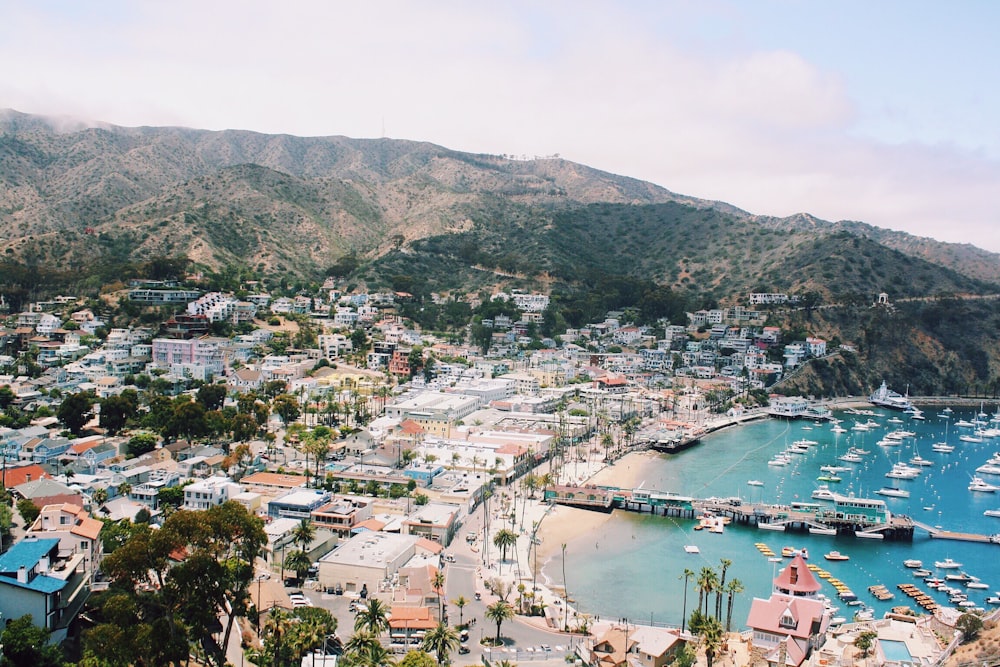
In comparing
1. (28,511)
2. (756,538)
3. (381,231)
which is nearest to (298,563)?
(28,511)

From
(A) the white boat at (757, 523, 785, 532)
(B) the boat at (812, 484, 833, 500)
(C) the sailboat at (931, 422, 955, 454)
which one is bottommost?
(A) the white boat at (757, 523, 785, 532)

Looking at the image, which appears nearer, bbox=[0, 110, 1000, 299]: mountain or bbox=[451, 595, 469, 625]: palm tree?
bbox=[451, 595, 469, 625]: palm tree

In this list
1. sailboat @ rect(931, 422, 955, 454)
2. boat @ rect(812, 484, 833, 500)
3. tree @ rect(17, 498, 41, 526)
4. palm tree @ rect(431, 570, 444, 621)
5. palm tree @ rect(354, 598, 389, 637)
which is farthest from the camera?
sailboat @ rect(931, 422, 955, 454)

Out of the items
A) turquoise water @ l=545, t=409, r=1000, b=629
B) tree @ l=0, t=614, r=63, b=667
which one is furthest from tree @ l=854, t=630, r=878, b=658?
tree @ l=0, t=614, r=63, b=667

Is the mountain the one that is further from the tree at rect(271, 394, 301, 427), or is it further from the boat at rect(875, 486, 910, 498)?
the boat at rect(875, 486, 910, 498)

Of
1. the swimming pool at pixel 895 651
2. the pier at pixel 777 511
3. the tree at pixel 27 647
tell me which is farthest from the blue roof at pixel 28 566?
the pier at pixel 777 511

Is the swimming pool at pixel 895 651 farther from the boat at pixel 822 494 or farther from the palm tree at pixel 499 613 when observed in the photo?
the boat at pixel 822 494
